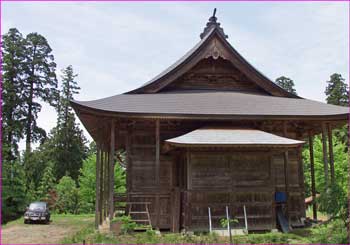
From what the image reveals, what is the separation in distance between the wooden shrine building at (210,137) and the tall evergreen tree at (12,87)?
19.2 meters

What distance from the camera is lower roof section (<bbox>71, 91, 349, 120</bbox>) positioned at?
12.6 meters

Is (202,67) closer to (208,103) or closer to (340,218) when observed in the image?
(208,103)

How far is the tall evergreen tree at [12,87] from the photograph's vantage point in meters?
33.3

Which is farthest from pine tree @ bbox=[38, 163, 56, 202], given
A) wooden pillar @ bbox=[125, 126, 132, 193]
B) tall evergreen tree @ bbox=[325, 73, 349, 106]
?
tall evergreen tree @ bbox=[325, 73, 349, 106]

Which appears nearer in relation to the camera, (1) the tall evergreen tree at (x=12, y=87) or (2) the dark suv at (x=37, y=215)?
(2) the dark suv at (x=37, y=215)

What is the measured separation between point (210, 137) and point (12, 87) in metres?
27.9

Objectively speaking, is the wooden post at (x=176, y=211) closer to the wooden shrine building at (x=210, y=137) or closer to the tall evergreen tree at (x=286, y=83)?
the wooden shrine building at (x=210, y=137)

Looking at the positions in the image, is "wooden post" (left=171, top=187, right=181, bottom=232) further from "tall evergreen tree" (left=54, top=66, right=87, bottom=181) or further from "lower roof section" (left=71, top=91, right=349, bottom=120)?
"tall evergreen tree" (left=54, top=66, right=87, bottom=181)

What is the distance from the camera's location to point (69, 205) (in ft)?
97.1

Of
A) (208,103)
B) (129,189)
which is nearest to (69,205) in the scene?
(129,189)

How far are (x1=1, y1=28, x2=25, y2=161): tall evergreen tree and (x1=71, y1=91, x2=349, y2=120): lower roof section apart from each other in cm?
2239

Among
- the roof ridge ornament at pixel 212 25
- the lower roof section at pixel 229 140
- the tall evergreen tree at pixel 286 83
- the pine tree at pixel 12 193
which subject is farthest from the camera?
the tall evergreen tree at pixel 286 83

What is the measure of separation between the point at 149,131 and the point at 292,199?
617cm

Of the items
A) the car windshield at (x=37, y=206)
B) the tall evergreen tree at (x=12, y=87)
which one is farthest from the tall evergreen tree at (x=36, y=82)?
the car windshield at (x=37, y=206)
